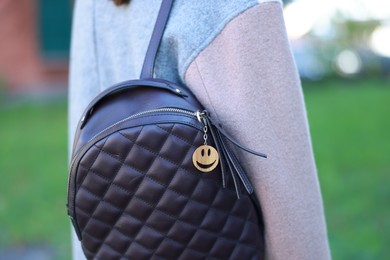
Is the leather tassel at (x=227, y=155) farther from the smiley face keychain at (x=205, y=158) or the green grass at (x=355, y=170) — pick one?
the green grass at (x=355, y=170)

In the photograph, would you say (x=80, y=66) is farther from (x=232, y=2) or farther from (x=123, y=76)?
(x=232, y=2)

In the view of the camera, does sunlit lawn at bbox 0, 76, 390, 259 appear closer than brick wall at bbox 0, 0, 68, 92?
Yes

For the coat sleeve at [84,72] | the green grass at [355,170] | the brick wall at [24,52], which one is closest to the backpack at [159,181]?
the coat sleeve at [84,72]

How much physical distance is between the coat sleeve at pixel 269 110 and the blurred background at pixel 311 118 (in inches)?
28.6

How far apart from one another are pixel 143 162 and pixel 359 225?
3.20 meters

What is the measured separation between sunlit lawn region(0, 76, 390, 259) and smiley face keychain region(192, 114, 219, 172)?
2618 millimetres

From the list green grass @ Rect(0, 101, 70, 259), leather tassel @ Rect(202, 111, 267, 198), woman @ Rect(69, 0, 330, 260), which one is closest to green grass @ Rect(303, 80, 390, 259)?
green grass @ Rect(0, 101, 70, 259)

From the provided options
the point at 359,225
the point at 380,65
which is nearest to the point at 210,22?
the point at 359,225

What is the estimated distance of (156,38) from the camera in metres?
1.39

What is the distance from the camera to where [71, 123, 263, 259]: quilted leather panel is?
1.30m

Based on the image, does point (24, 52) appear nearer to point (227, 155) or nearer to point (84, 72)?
point (84, 72)

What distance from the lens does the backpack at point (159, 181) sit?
1.30m

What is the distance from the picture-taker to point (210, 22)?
133 centimetres

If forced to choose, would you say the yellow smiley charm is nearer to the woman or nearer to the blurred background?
the woman
